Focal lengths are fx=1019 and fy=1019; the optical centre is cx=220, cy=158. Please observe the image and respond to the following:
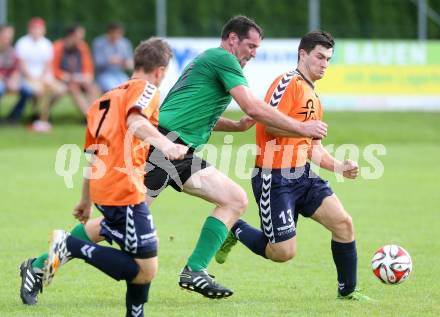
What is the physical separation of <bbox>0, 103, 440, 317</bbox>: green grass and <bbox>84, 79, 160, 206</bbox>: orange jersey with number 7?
3.55ft

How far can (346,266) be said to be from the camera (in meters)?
7.78

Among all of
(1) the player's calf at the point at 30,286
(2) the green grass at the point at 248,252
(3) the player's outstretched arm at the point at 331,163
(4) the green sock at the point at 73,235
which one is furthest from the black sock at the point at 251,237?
(1) the player's calf at the point at 30,286

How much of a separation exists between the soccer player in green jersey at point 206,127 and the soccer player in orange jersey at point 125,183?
1058 mm

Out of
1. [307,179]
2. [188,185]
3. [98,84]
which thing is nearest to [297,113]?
[307,179]

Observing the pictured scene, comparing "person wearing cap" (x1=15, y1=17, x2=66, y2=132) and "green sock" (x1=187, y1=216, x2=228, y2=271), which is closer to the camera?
"green sock" (x1=187, y1=216, x2=228, y2=271)

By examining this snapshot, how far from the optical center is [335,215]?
771 cm

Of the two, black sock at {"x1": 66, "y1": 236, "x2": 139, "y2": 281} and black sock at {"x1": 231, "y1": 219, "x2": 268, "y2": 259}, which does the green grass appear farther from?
black sock at {"x1": 66, "y1": 236, "x2": 139, "y2": 281}

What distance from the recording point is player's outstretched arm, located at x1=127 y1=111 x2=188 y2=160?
6.25 meters

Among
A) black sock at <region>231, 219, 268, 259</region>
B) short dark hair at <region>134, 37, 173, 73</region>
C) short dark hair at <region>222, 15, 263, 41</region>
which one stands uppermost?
short dark hair at <region>222, 15, 263, 41</region>

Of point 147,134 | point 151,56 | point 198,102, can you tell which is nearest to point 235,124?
point 198,102

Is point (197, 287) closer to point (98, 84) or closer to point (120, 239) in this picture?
point (120, 239)

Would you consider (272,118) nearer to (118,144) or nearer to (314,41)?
(314,41)

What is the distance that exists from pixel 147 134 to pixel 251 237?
2.22m

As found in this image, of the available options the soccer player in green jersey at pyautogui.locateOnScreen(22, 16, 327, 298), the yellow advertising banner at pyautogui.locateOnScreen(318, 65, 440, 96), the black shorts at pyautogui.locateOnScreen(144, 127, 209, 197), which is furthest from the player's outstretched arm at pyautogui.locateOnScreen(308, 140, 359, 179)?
the yellow advertising banner at pyautogui.locateOnScreen(318, 65, 440, 96)
